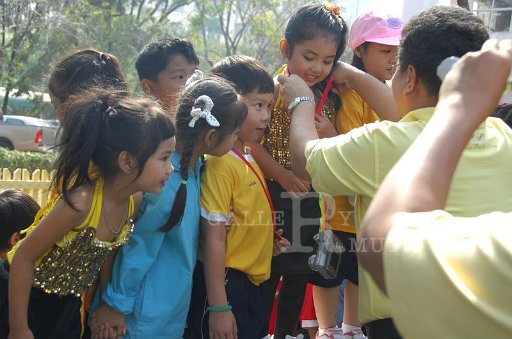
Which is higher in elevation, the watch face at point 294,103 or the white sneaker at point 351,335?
the watch face at point 294,103

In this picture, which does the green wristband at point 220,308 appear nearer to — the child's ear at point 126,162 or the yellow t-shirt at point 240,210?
the yellow t-shirt at point 240,210

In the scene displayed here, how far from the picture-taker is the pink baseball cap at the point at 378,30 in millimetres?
3354

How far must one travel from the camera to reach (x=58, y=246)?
2.51 m

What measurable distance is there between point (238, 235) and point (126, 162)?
0.66m

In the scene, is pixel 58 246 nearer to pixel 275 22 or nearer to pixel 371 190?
pixel 371 190

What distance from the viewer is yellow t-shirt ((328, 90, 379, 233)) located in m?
3.40

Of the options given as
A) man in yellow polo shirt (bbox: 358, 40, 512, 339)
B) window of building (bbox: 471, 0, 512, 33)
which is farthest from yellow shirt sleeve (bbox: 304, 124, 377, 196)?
window of building (bbox: 471, 0, 512, 33)

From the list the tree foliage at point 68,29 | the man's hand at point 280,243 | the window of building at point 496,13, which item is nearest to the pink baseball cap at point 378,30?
Answer: the man's hand at point 280,243

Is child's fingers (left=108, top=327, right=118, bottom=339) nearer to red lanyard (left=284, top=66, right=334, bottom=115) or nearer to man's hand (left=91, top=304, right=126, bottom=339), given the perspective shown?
man's hand (left=91, top=304, right=126, bottom=339)

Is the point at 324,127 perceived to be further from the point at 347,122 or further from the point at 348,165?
the point at 348,165

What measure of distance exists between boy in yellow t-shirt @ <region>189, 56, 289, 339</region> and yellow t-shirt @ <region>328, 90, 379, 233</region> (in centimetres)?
37

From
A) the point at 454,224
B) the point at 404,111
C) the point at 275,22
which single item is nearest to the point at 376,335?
the point at 404,111

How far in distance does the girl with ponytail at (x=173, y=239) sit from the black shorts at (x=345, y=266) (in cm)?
87

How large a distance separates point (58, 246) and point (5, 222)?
809 mm
